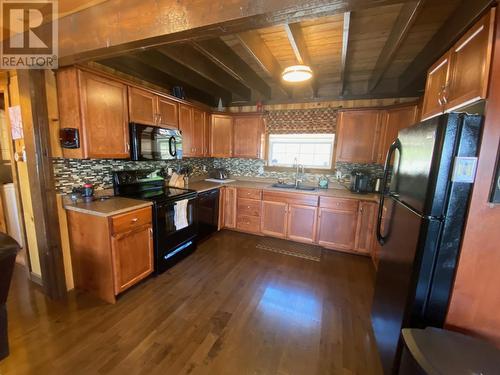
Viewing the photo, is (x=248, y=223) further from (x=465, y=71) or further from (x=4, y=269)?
(x=465, y=71)

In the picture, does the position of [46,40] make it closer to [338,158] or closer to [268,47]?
[268,47]

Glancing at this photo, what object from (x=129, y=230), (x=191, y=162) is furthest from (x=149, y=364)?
(x=191, y=162)

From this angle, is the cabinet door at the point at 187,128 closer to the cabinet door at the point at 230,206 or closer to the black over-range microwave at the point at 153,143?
the black over-range microwave at the point at 153,143

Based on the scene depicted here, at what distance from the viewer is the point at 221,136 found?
3807 millimetres

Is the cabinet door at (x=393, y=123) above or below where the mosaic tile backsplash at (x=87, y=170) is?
Result: above

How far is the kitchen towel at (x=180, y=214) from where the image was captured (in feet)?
8.29

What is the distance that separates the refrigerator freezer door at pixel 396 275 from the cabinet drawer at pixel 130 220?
2181 millimetres

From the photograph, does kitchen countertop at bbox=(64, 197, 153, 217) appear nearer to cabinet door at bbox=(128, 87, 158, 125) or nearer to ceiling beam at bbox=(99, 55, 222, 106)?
cabinet door at bbox=(128, 87, 158, 125)

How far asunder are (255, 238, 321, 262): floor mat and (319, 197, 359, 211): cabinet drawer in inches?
27.3

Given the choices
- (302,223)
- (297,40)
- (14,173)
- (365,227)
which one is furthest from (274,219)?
(14,173)

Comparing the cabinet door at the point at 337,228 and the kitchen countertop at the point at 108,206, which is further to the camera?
the cabinet door at the point at 337,228

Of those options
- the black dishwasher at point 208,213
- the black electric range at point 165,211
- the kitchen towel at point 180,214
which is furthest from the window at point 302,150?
the kitchen towel at point 180,214

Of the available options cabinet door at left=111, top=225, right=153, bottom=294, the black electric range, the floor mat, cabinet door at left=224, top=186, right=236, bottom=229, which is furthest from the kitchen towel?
the floor mat

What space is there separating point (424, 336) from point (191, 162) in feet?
11.8
